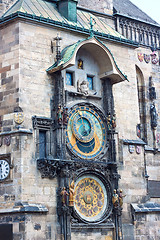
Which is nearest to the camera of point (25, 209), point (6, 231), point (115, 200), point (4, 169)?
point (25, 209)

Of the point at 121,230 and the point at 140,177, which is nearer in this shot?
the point at 121,230

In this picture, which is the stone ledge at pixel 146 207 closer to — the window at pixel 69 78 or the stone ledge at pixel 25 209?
the stone ledge at pixel 25 209

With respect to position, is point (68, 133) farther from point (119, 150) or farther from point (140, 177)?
point (140, 177)

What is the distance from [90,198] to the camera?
2123 cm

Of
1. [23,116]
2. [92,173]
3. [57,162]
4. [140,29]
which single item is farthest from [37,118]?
[140,29]

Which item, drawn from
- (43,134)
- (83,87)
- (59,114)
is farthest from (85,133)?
(83,87)

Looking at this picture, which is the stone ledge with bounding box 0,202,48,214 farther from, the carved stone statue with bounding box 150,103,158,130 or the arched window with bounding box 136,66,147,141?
the carved stone statue with bounding box 150,103,158,130

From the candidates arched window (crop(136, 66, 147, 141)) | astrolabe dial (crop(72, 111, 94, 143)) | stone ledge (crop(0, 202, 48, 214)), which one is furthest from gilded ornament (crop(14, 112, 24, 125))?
arched window (crop(136, 66, 147, 141))

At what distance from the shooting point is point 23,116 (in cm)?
2012

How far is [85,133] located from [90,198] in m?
2.67

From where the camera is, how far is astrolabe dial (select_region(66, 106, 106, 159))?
21266 millimetres

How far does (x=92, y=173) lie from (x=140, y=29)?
34.1 feet

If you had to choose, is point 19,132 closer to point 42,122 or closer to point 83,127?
point 42,122

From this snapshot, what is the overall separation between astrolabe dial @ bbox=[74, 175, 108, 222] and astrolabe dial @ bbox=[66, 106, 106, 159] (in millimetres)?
1037
